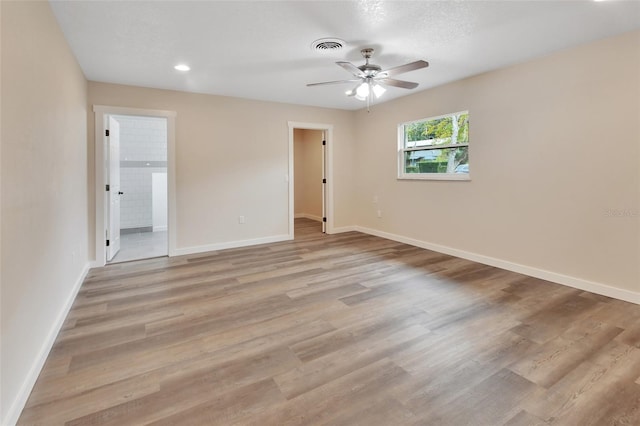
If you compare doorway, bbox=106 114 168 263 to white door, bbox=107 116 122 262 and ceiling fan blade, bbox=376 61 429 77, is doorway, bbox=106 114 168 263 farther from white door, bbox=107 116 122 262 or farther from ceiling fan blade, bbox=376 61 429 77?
ceiling fan blade, bbox=376 61 429 77

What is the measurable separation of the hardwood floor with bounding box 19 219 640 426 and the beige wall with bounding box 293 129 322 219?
4.39m

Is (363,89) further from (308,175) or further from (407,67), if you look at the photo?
(308,175)

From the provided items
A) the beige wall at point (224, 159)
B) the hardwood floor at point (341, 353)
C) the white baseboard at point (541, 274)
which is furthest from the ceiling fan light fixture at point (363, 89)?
the white baseboard at point (541, 274)

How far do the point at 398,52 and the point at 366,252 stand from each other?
2758mm

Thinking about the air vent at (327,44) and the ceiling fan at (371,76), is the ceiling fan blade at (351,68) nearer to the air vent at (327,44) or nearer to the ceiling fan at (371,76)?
the ceiling fan at (371,76)

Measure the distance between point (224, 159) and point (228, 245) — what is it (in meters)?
1.39

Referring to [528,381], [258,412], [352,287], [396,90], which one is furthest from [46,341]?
[396,90]

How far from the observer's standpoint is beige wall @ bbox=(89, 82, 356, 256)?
15.5 ft

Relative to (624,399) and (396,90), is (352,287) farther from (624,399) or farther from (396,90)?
(396,90)

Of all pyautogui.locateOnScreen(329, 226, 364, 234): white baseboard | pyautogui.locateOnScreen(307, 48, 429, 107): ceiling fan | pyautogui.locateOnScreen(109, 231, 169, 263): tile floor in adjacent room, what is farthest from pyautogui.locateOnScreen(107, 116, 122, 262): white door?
pyautogui.locateOnScreen(329, 226, 364, 234): white baseboard

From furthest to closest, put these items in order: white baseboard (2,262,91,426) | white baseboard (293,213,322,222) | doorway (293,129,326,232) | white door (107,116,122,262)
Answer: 1. white baseboard (293,213,322,222)
2. doorway (293,129,326,232)
3. white door (107,116,122,262)
4. white baseboard (2,262,91,426)

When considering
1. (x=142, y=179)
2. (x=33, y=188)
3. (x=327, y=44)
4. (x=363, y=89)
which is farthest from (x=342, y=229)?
(x=33, y=188)

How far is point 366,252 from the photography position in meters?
4.88

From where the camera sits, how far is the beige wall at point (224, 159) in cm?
472
